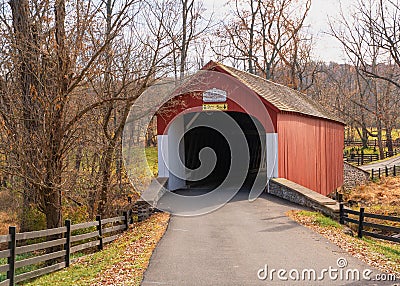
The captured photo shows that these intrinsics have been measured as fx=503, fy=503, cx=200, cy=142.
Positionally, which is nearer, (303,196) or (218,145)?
(303,196)

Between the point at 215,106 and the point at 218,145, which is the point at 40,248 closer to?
the point at 215,106

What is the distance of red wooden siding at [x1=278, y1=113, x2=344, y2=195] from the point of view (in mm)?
16812

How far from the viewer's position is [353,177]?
29.7m

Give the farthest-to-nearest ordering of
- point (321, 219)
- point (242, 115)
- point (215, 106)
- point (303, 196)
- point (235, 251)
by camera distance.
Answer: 1. point (242, 115)
2. point (215, 106)
3. point (303, 196)
4. point (321, 219)
5. point (235, 251)

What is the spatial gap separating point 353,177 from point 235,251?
74.2 feet

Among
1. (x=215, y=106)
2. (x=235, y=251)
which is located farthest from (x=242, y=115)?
(x=235, y=251)

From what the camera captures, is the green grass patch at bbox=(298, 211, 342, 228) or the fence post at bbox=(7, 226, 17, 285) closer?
the fence post at bbox=(7, 226, 17, 285)

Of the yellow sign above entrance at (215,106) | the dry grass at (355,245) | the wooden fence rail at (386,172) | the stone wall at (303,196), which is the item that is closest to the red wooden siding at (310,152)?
the stone wall at (303,196)

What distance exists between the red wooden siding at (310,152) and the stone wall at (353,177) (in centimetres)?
336

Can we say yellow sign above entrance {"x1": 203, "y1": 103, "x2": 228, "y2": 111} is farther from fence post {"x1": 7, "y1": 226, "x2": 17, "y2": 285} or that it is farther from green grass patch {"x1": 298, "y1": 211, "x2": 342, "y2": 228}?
fence post {"x1": 7, "y1": 226, "x2": 17, "y2": 285}

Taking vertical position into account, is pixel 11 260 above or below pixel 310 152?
below

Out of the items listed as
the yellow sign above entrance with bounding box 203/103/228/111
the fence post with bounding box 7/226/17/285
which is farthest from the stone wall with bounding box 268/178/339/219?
the fence post with bounding box 7/226/17/285

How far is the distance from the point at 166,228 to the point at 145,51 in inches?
239

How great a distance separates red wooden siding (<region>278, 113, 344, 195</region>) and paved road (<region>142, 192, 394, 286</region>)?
14.7ft
